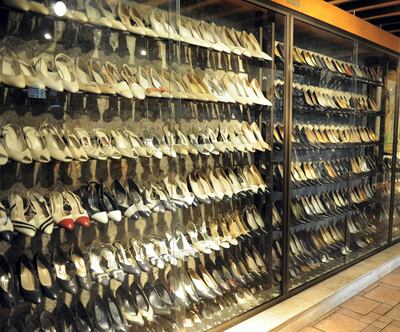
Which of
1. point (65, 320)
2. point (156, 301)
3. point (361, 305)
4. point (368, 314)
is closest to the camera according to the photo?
point (65, 320)

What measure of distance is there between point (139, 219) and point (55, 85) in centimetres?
96

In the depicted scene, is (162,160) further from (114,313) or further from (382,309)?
(382,309)

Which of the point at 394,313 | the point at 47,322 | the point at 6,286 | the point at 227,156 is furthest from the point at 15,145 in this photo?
the point at 394,313

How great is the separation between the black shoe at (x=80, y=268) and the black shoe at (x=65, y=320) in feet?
0.63

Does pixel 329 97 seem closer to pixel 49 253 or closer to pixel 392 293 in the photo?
pixel 392 293

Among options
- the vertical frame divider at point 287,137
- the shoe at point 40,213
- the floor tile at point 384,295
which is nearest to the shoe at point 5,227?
the shoe at point 40,213

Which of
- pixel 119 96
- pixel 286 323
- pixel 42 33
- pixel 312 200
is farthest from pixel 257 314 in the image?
pixel 42 33

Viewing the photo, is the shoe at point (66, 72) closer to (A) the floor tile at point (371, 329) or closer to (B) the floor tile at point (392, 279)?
(A) the floor tile at point (371, 329)

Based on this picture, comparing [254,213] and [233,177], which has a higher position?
[233,177]

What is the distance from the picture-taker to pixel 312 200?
136 inches

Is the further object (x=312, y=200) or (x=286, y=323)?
(x=312, y=200)

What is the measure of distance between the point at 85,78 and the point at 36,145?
459mm

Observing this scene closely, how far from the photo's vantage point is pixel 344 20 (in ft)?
10.2

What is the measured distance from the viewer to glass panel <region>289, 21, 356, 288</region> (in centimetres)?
317
